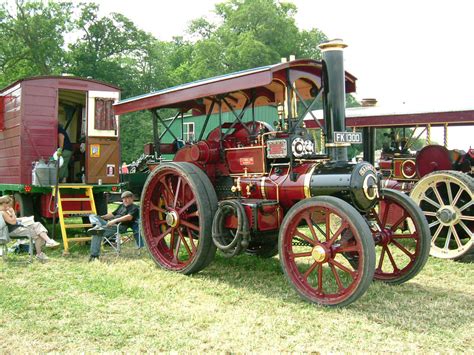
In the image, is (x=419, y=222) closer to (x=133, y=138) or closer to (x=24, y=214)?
(x=24, y=214)

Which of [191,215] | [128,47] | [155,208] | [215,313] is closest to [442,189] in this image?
[191,215]

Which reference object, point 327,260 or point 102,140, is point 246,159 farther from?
point 102,140

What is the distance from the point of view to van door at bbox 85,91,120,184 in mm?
8094

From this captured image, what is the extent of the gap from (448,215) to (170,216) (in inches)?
138

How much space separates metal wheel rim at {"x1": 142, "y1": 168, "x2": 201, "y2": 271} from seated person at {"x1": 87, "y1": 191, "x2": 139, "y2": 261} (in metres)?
0.79

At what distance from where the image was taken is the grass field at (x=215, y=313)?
3521mm

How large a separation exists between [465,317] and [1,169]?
7.56 meters

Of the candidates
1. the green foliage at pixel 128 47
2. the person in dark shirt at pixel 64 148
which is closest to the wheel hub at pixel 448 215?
the person in dark shirt at pixel 64 148

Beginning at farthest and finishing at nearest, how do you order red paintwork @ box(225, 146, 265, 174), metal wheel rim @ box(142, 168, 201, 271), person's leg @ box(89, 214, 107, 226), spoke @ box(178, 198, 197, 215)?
person's leg @ box(89, 214, 107, 226) → metal wheel rim @ box(142, 168, 201, 271) → spoke @ box(178, 198, 197, 215) → red paintwork @ box(225, 146, 265, 174)

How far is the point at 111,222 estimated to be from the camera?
6.77m

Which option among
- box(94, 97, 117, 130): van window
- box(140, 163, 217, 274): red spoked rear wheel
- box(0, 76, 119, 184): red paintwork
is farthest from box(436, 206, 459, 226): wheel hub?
box(0, 76, 119, 184): red paintwork

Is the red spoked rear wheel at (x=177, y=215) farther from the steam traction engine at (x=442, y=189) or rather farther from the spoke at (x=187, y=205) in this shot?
the steam traction engine at (x=442, y=189)

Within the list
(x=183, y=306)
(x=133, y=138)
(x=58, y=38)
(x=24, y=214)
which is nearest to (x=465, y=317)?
(x=183, y=306)

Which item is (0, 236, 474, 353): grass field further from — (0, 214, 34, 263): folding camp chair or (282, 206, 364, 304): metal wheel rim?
(0, 214, 34, 263): folding camp chair
